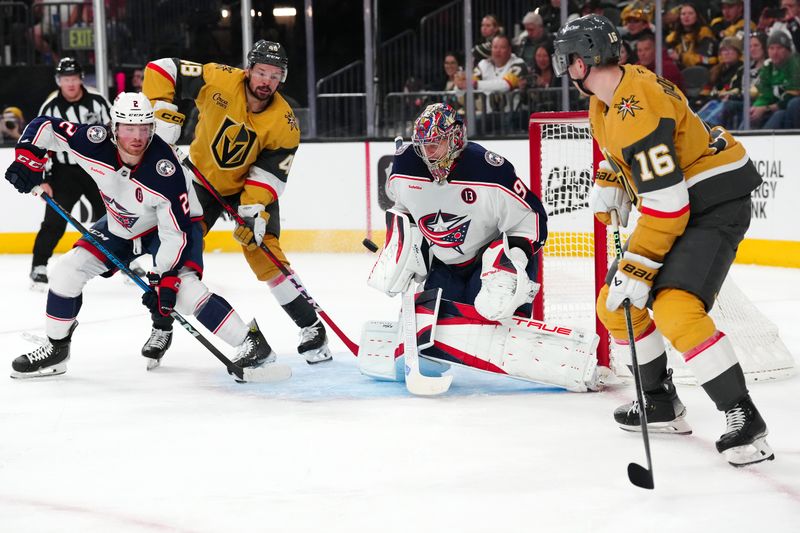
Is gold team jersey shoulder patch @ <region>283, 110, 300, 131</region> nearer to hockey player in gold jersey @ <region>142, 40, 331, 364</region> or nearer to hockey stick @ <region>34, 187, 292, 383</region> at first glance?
hockey player in gold jersey @ <region>142, 40, 331, 364</region>

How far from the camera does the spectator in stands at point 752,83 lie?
21.4 ft

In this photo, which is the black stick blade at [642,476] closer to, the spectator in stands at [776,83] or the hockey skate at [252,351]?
the hockey skate at [252,351]

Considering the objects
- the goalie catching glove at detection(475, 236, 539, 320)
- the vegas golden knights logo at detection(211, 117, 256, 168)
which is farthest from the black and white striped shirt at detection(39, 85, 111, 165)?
the goalie catching glove at detection(475, 236, 539, 320)

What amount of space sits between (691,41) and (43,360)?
16.4 feet

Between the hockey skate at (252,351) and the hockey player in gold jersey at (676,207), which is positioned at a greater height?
the hockey player in gold jersey at (676,207)

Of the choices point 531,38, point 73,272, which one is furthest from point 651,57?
point 73,272

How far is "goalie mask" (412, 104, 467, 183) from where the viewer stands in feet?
10.1

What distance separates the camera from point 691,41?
7.00 metres

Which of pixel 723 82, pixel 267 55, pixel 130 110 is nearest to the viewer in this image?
pixel 130 110

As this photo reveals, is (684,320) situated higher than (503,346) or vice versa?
(684,320)

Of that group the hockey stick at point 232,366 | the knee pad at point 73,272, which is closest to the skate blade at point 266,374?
the hockey stick at point 232,366

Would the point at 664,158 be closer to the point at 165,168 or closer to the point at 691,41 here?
the point at 165,168

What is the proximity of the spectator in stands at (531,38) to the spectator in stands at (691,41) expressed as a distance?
2.65 feet

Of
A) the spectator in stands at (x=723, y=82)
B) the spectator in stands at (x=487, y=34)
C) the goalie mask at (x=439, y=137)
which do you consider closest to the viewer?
the goalie mask at (x=439, y=137)
